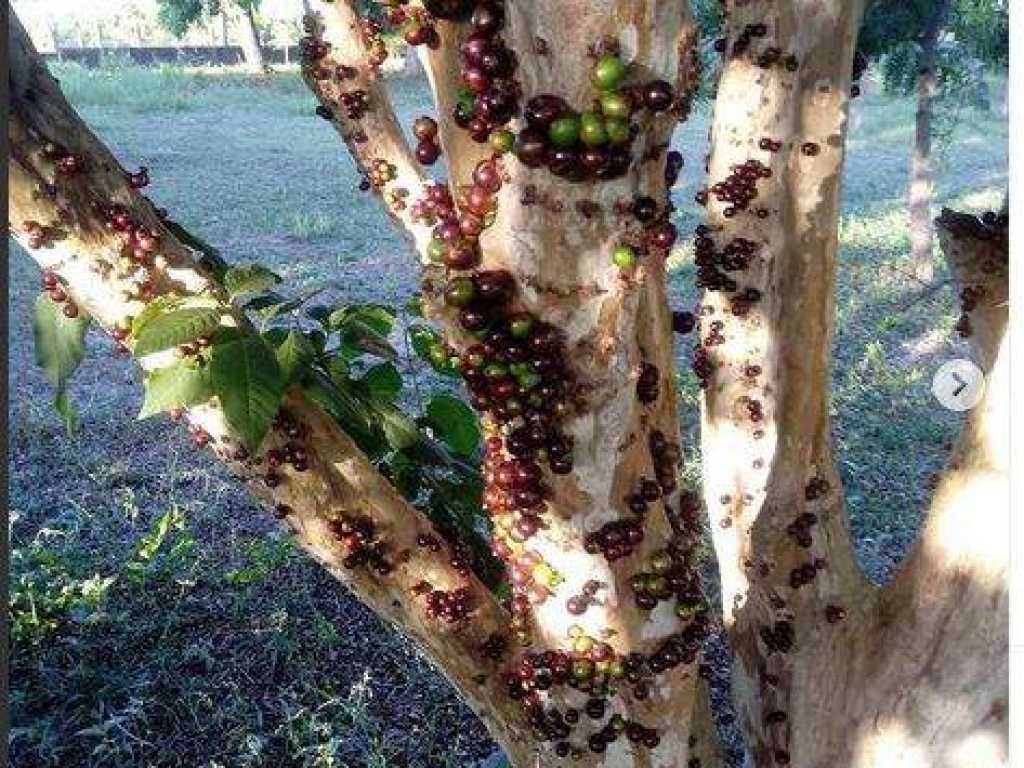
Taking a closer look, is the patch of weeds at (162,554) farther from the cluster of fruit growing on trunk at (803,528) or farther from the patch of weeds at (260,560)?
the cluster of fruit growing on trunk at (803,528)

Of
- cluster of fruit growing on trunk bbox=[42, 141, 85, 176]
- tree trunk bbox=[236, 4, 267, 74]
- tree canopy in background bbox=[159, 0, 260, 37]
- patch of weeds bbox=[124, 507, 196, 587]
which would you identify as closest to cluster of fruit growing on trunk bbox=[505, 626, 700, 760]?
cluster of fruit growing on trunk bbox=[42, 141, 85, 176]

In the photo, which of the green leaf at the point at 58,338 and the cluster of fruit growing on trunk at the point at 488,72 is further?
the green leaf at the point at 58,338

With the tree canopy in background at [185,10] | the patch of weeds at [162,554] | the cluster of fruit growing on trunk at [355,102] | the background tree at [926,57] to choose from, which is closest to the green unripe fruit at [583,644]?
the cluster of fruit growing on trunk at [355,102]

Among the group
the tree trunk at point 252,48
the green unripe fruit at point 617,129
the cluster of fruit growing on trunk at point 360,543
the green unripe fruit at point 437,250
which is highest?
the tree trunk at point 252,48

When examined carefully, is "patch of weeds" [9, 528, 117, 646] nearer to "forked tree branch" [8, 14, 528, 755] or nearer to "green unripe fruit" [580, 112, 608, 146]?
"forked tree branch" [8, 14, 528, 755]

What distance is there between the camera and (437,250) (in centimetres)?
90

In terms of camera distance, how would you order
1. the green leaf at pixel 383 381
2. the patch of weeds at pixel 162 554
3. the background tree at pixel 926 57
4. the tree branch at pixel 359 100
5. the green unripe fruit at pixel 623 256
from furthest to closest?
the background tree at pixel 926 57, the patch of weeds at pixel 162 554, the tree branch at pixel 359 100, the green leaf at pixel 383 381, the green unripe fruit at pixel 623 256

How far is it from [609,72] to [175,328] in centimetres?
52

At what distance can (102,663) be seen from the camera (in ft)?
9.38

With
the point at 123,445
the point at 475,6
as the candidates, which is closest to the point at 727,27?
the point at 475,6

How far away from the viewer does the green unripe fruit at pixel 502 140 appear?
0.79m

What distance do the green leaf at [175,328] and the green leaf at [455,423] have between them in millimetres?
519

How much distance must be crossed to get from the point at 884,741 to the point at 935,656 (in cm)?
17

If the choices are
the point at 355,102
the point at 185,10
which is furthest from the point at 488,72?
the point at 185,10
